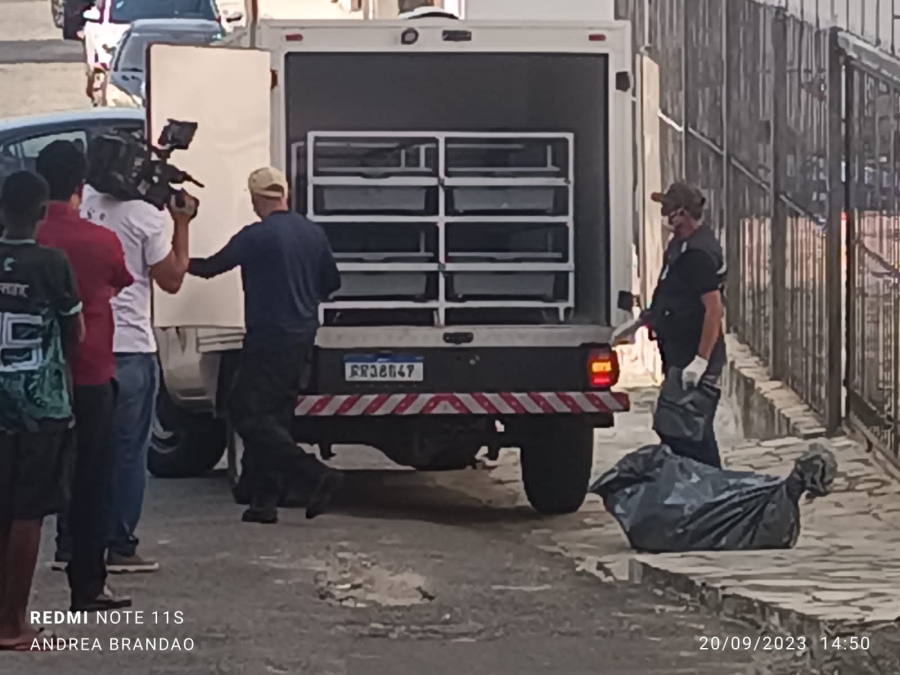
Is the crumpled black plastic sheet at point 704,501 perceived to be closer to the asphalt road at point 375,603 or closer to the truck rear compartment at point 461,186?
the asphalt road at point 375,603

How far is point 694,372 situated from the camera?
11016 mm

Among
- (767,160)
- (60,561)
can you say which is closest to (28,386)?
(60,561)

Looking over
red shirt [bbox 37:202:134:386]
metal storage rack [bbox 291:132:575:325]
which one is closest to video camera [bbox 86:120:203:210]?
red shirt [bbox 37:202:134:386]

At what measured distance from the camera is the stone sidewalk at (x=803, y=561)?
27.1 ft

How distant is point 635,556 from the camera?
10.0m

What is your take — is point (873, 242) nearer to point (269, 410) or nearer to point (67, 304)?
point (269, 410)

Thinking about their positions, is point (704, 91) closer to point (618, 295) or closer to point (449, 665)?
point (618, 295)

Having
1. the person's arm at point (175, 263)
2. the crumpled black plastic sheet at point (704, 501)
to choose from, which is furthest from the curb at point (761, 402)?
the person's arm at point (175, 263)

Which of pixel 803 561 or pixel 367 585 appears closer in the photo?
pixel 367 585

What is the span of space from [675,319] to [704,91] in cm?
618

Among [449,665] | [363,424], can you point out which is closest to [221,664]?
[449,665]

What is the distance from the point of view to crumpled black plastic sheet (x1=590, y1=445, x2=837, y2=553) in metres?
9.84

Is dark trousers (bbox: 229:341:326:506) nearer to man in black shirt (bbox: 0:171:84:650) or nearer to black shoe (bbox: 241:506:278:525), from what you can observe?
black shoe (bbox: 241:506:278:525)

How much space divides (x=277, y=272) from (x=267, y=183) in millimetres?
406
